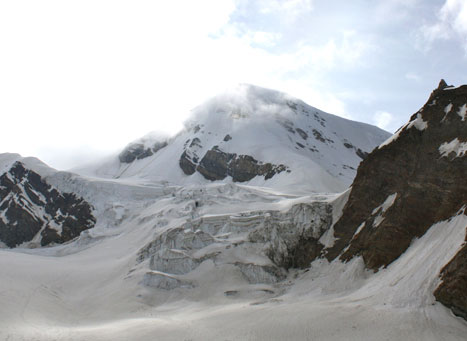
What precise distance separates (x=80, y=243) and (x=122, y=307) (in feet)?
115

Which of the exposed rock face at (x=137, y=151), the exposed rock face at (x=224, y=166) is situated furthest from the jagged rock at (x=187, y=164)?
the exposed rock face at (x=137, y=151)

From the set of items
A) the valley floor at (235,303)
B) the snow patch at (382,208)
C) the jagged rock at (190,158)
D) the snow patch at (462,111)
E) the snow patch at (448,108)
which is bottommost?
the valley floor at (235,303)

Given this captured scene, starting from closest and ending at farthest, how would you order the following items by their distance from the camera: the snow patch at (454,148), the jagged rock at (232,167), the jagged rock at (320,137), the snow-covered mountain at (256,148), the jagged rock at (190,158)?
the snow patch at (454,148) → the snow-covered mountain at (256,148) → the jagged rock at (232,167) → the jagged rock at (190,158) → the jagged rock at (320,137)

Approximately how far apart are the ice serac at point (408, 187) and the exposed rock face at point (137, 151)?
106 meters

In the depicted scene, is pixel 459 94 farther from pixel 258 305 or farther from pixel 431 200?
pixel 258 305

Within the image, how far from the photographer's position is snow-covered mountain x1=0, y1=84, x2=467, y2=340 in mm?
25391

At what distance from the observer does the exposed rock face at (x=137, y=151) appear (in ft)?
457

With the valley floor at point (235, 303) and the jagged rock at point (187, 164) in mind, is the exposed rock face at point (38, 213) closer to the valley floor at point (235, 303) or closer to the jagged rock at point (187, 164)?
the valley floor at point (235, 303)

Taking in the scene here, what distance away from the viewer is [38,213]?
289 ft

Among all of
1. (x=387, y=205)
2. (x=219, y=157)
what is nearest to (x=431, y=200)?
(x=387, y=205)

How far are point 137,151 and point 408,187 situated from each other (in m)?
119

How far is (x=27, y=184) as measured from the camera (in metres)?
94.4

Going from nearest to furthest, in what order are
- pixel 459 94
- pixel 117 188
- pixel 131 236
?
pixel 459 94 < pixel 131 236 < pixel 117 188

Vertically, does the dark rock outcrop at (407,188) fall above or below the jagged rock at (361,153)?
below
